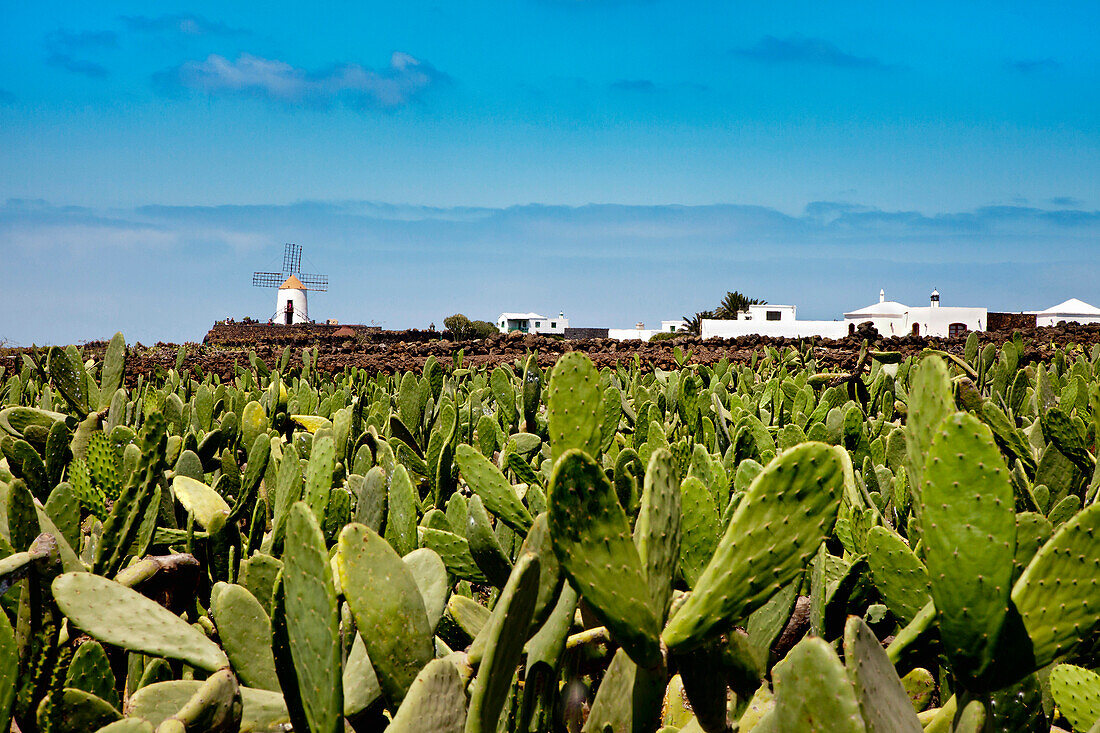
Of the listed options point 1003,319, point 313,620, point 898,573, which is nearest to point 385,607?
point 313,620

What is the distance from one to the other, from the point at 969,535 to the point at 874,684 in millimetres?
206

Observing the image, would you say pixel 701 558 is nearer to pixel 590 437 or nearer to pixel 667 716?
pixel 667 716

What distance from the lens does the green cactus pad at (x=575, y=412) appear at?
1.71 meters

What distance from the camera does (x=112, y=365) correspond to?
3.61 m

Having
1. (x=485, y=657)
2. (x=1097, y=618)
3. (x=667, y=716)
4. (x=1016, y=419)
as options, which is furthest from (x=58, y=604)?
(x=1016, y=419)

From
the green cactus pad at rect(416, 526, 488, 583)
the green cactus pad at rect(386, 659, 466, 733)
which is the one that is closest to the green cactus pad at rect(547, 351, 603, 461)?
the green cactus pad at rect(416, 526, 488, 583)

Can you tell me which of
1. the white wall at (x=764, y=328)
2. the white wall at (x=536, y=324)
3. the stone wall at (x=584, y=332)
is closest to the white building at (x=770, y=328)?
the white wall at (x=764, y=328)

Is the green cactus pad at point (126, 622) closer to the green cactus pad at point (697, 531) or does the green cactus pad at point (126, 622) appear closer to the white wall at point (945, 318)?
the green cactus pad at point (697, 531)

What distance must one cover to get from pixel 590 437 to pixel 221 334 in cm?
3916

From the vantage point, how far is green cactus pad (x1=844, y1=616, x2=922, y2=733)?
0.81m

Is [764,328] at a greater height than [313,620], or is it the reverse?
[764,328]

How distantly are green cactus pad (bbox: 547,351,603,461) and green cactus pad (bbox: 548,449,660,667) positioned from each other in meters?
0.75

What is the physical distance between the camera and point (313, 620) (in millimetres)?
885

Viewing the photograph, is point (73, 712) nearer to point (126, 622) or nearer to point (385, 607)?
point (126, 622)
